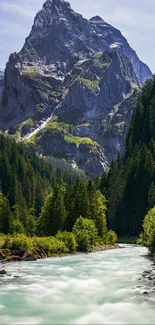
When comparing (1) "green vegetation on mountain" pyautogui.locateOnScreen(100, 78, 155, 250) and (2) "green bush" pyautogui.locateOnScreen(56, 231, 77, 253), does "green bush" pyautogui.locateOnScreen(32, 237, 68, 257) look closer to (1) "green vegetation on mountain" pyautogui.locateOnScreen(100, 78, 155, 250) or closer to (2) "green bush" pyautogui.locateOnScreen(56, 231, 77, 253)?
(2) "green bush" pyautogui.locateOnScreen(56, 231, 77, 253)

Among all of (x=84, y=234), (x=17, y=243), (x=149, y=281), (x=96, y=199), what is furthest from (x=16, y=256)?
(x=96, y=199)

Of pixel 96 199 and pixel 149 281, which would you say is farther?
pixel 96 199

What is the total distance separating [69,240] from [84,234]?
4190 millimetres

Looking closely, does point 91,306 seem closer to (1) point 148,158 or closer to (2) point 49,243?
(2) point 49,243

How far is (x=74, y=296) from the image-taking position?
3291 centimetres

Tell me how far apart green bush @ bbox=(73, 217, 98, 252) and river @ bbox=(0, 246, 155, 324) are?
86.0 ft

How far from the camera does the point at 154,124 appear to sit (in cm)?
16088

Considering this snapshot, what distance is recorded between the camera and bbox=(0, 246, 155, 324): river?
86.1 ft

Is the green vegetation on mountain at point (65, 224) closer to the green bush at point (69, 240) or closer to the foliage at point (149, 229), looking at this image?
the green bush at point (69, 240)

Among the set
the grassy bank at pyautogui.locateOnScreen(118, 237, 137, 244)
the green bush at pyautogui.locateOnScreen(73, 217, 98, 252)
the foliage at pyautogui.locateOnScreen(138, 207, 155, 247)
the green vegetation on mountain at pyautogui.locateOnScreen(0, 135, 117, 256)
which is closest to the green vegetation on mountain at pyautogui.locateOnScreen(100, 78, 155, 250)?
the grassy bank at pyautogui.locateOnScreen(118, 237, 137, 244)

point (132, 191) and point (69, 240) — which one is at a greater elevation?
point (132, 191)

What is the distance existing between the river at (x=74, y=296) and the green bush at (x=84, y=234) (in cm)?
2622

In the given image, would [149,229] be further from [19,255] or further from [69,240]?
[19,255]

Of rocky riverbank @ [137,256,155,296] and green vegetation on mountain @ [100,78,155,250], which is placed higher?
green vegetation on mountain @ [100,78,155,250]
